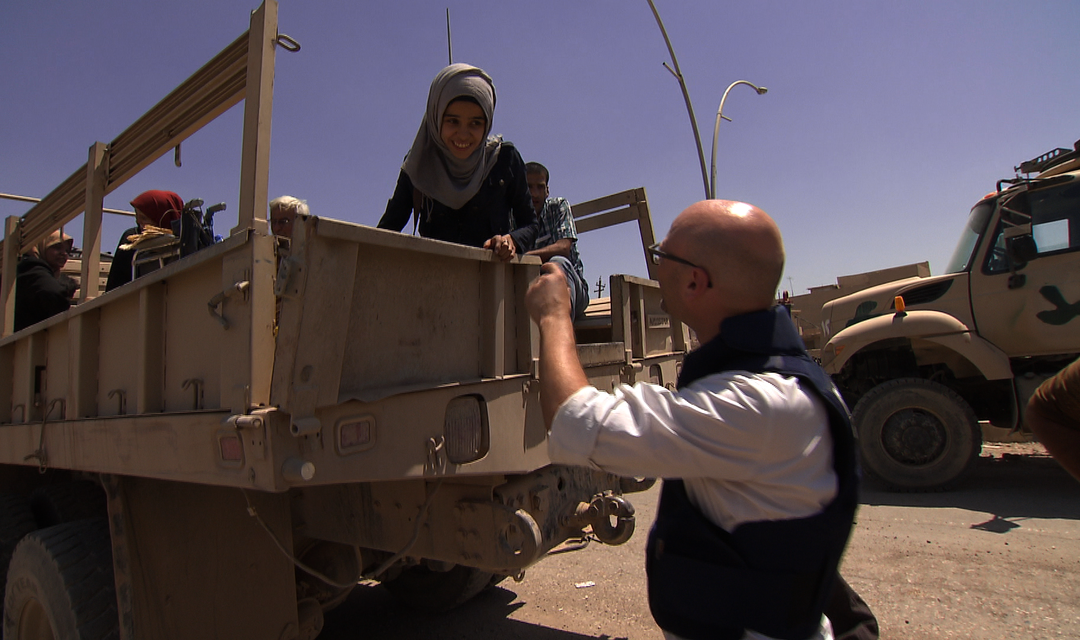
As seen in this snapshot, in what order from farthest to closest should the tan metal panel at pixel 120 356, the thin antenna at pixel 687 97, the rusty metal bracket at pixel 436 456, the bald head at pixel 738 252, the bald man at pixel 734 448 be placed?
the thin antenna at pixel 687 97 → the tan metal panel at pixel 120 356 → the rusty metal bracket at pixel 436 456 → the bald head at pixel 738 252 → the bald man at pixel 734 448

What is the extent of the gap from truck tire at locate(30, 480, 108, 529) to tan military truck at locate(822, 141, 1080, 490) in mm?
6243

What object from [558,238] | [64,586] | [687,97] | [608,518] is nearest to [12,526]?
[64,586]

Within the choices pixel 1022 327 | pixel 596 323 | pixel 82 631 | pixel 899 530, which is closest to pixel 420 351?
pixel 596 323

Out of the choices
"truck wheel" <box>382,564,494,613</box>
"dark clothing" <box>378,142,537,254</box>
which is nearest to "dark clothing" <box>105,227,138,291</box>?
"dark clothing" <box>378,142,537,254</box>

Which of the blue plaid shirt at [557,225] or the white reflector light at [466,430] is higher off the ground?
the blue plaid shirt at [557,225]

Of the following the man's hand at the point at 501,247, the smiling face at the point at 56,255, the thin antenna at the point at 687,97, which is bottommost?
the man's hand at the point at 501,247

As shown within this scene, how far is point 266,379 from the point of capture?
1696 millimetres

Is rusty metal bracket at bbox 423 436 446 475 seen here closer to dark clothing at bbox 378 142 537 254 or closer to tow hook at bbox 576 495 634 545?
tow hook at bbox 576 495 634 545

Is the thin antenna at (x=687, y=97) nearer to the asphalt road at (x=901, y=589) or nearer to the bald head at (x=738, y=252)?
the asphalt road at (x=901, y=589)

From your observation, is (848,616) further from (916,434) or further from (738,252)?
(916,434)

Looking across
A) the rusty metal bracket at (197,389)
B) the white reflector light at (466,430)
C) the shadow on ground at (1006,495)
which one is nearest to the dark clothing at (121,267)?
the rusty metal bracket at (197,389)

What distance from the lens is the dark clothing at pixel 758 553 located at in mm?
1187

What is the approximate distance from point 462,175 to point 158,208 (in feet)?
5.94

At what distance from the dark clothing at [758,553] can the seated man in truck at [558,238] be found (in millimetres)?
1149
